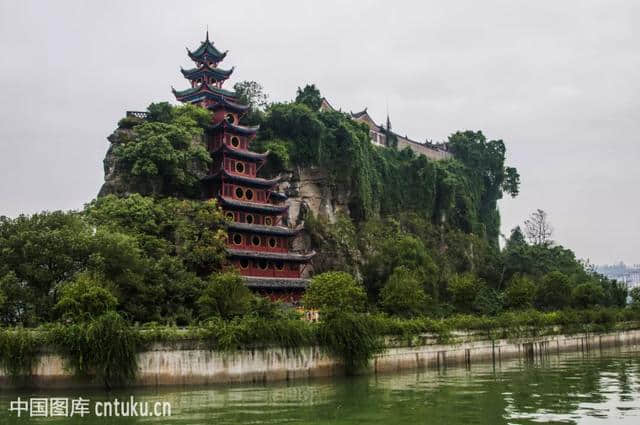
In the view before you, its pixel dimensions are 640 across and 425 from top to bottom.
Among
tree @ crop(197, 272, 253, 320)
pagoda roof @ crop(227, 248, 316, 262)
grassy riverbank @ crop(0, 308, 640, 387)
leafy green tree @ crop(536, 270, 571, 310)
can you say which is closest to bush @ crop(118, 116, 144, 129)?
pagoda roof @ crop(227, 248, 316, 262)

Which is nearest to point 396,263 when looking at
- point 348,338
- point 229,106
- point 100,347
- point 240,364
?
point 229,106

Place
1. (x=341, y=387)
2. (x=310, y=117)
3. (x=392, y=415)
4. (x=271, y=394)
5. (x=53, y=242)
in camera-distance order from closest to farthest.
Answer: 1. (x=392, y=415)
2. (x=271, y=394)
3. (x=341, y=387)
4. (x=53, y=242)
5. (x=310, y=117)

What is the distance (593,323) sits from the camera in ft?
175

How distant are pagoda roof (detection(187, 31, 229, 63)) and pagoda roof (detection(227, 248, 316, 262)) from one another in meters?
18.9

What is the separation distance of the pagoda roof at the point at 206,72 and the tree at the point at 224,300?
26.7m

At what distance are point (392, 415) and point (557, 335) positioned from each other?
31134mm

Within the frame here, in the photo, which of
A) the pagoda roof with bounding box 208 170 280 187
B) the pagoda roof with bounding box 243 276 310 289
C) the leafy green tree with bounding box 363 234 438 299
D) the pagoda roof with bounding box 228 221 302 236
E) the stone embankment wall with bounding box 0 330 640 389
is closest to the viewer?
the stone embankment wall with bounding box 0 330 640 389

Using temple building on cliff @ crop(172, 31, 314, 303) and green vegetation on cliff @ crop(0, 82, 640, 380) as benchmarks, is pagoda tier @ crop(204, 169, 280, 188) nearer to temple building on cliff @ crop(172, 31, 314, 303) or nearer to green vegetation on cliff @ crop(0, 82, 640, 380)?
temple building on cliff @ crop(172, 31, 314, 303)

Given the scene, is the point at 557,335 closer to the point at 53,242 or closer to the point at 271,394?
the point at 271,394

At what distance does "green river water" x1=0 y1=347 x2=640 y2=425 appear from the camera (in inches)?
856

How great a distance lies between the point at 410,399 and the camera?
2598 cm

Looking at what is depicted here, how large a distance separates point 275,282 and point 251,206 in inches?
216

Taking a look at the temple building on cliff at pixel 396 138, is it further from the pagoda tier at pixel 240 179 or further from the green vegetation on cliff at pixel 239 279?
the pagoda tier at pixel 240 179

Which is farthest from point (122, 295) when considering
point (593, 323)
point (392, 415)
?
point (593, 323)
